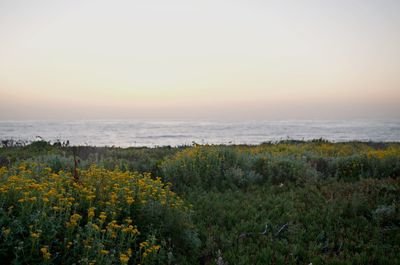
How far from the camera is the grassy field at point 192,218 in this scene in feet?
12.6

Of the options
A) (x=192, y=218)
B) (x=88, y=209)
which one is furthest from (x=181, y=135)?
(x=88, y=209)

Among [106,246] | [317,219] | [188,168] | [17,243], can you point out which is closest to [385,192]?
[317,219]

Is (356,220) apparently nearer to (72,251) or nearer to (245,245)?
(245,245)

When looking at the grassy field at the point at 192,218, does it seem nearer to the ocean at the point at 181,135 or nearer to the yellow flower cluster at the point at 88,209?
the yellow flower cluster at the point at 88,209

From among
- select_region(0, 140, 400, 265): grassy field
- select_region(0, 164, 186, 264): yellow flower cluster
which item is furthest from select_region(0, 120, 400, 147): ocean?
select_region(0, 164, 186, 264): yellow flower cluster

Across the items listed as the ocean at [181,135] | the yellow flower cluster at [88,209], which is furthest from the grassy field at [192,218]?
the ocean at [181,135]

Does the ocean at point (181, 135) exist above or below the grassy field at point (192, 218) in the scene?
below

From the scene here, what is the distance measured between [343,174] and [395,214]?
4.38 metres

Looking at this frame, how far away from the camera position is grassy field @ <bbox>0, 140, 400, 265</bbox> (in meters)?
3.84

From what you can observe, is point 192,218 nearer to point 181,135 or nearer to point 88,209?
point 88,209

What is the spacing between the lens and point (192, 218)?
20.8 ft

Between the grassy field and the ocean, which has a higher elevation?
the grassy field

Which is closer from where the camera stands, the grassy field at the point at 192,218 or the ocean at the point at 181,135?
the grassy field at the point at 192,218

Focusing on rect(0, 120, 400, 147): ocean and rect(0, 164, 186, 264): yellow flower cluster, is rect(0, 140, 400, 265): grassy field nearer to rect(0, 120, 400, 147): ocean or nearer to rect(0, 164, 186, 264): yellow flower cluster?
rect(0, 164, 186, 264): yellow flower cluster
